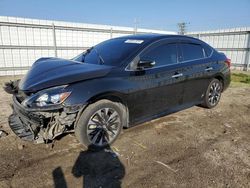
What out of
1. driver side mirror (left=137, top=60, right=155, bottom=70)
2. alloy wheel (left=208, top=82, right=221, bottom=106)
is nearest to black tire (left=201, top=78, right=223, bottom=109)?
alloy wheel (left=208, top=82, right=221, bottom=106)

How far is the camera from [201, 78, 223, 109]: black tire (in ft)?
16.3

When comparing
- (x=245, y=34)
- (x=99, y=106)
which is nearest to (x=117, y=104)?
(x=99, y=106)

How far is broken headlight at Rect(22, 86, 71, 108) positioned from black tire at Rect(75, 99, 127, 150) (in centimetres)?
40

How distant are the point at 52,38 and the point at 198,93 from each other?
8.35 metres

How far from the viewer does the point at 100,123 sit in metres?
3.18

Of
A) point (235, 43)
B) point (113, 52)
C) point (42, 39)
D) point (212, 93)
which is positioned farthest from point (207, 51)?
point (235, 43)

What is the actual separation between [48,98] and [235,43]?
13.9 m

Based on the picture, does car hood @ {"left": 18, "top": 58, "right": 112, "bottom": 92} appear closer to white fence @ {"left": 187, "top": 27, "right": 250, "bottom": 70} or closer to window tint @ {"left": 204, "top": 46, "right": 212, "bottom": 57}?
window tint @ {"left": 204, "top": 46, "right": 212, "bottom": 57}

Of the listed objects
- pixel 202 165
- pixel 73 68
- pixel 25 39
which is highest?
pixel 25 39

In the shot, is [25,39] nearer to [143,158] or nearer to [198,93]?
[198,93]

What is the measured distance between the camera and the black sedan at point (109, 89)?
281cm

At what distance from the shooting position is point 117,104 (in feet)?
10.8

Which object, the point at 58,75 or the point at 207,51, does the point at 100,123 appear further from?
the point at 207,51

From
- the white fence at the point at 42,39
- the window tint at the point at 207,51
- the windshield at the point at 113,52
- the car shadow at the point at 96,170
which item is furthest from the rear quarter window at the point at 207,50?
the white fence at the point at 42,39
